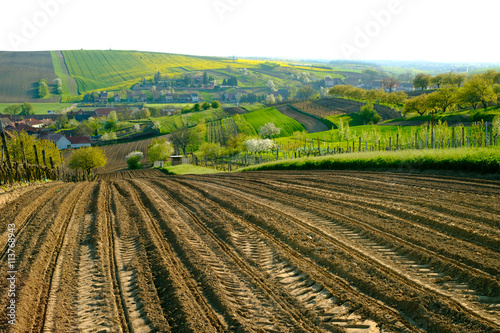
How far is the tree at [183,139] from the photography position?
8938 centimetres

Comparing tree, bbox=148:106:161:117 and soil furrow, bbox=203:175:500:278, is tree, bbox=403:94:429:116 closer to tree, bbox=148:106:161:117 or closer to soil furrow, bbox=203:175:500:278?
A: soil furrow, bbox=203:175:500:278

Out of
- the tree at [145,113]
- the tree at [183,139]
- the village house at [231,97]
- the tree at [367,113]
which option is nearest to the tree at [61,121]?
the tree at [145,113]

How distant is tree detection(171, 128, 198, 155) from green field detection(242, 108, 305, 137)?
61.2 feet

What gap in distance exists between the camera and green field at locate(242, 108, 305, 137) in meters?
100

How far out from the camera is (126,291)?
8539 millimetres

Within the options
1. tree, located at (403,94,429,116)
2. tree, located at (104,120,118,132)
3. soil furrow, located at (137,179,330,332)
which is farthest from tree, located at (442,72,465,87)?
soil furrow, located at (137,179,330,332)

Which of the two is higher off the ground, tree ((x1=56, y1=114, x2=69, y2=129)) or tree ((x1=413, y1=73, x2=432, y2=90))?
tree ((x1=413, y1=73, x2=432, y2=90))

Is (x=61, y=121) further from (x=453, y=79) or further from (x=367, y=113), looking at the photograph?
(x=453, y=79)

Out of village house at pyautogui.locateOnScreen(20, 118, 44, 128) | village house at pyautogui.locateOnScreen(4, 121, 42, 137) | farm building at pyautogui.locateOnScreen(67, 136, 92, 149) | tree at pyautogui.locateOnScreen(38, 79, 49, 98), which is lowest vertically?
farm building at pyautogui.locateOnScreen(67, 136, 92, 149)

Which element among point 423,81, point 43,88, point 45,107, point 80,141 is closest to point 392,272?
point 80,141

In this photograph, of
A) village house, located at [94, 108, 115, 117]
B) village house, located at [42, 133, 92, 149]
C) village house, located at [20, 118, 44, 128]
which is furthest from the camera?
village house, located at [94, 108, 115, 117]

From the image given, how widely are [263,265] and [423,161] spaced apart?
56.7ft

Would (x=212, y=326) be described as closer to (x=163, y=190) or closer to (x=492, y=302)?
(x=492, y=302)

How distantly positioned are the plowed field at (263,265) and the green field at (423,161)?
9.96 ft
